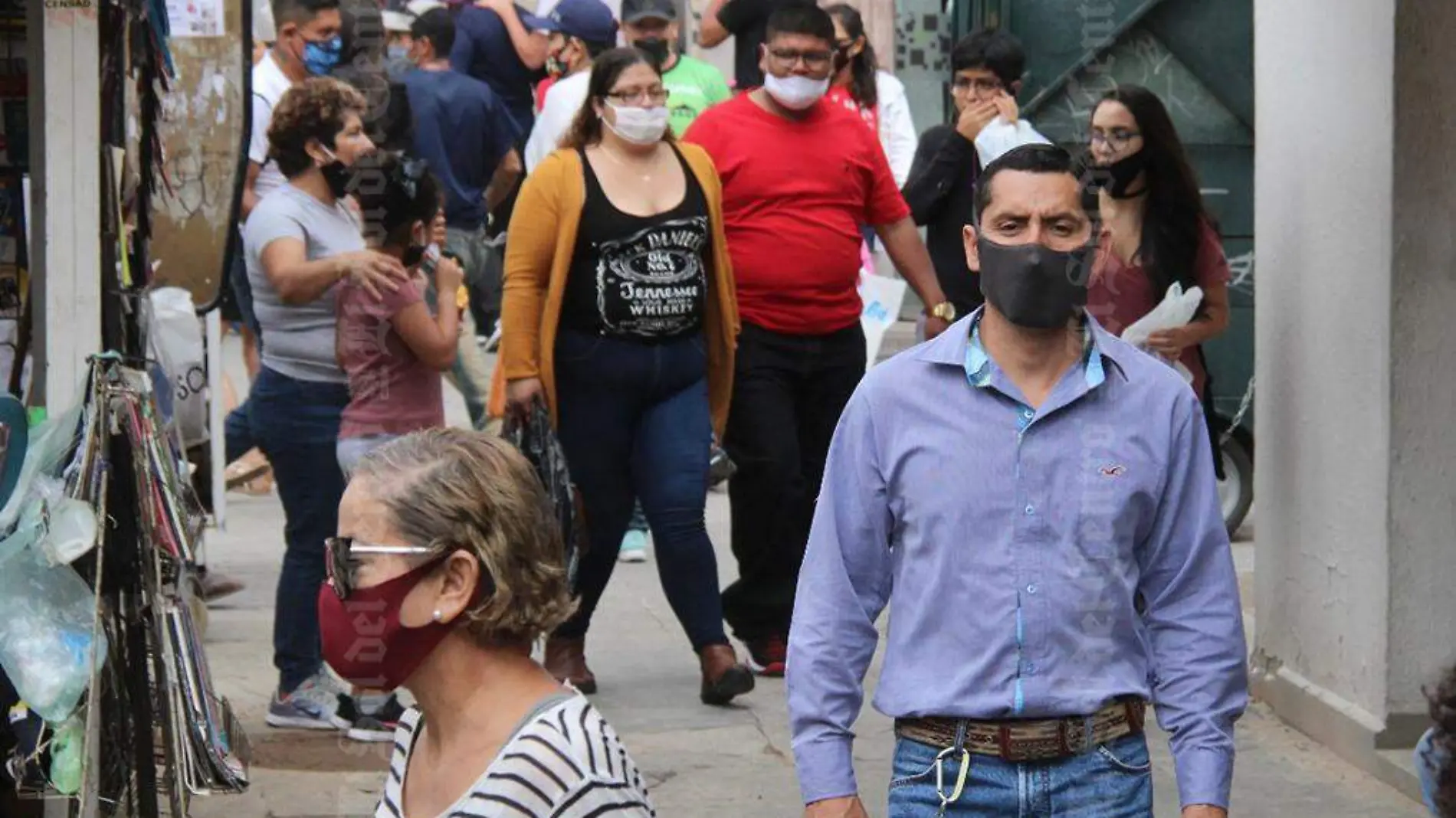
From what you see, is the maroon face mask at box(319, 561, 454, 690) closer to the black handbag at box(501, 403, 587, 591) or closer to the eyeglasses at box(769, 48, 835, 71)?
the black handbag at box(501, 403, 587, 591)

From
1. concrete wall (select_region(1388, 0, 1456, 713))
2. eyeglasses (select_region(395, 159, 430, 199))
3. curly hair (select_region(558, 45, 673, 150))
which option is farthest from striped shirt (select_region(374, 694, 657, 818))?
curly hair (select_region(558, 45, 673, 150))

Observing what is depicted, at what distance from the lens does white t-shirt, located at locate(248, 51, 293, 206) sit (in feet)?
33.2

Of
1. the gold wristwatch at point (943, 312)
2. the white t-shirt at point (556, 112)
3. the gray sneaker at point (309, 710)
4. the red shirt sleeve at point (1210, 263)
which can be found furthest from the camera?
the white t-shirt at point (556, 112)

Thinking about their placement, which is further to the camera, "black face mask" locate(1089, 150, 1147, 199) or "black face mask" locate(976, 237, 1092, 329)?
"black face mask" locate(1089, 150, 1147, 199)

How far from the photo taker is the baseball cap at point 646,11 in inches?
447

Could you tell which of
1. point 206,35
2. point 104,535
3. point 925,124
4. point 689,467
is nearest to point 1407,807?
point 689,467

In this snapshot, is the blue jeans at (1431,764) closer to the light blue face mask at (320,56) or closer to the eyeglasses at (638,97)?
the eyeglasses at (638,97)

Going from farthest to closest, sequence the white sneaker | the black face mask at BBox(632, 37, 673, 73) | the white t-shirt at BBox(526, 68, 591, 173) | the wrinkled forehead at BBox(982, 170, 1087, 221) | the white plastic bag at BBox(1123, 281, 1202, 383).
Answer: the white t-shirt at BBox(526, 68, 591, 173) < the black face mask at BBox(632, 37, 673, 73) < the white sneaker < the white plastic bag at BBox(1123, 281, 1202, 383) < the wrinkled forehead at BBox(982, 170, 1087, 221)

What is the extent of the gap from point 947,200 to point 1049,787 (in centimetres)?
471

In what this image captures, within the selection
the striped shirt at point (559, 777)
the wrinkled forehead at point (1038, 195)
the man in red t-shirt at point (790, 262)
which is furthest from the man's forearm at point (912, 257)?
the striped shirt at point (559, 777)

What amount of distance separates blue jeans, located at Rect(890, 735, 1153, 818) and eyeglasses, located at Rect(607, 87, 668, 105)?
12.6 feet

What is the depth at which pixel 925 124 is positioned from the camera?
14672mm

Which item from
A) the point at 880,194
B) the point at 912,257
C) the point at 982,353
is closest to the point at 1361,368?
the point at 912,257

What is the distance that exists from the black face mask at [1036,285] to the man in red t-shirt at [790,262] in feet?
12.2
